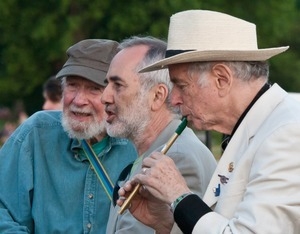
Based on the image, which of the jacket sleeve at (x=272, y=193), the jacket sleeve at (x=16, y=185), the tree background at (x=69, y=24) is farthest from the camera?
the tree background at (x=69, y=24)

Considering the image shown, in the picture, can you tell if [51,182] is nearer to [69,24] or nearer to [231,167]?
[231,167]

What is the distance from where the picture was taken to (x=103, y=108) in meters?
5.80

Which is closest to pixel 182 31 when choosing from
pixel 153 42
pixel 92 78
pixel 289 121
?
pixel 289 121

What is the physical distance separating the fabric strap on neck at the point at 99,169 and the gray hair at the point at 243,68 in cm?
155

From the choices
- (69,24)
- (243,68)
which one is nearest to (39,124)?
(243,68)

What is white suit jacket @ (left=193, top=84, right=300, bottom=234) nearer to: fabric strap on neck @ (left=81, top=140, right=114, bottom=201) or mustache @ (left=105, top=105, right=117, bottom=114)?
mustache @ (left=105, top=105, right=117, bottom=114)

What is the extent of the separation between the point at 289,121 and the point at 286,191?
28cm

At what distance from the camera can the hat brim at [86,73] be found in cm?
569

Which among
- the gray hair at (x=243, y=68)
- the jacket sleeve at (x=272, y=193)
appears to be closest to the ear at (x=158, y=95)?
the gray hair at (x=243, y=68)

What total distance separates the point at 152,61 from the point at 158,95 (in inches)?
6.7

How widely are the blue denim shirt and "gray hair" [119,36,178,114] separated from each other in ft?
2.24

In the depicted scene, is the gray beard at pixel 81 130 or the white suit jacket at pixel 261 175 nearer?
the white suit jacket at pixel 261 175

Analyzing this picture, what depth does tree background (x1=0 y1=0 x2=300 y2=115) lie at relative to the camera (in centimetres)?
2941

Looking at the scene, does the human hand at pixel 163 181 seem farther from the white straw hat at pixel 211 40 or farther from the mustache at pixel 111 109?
the mustache at pixel 111 109
